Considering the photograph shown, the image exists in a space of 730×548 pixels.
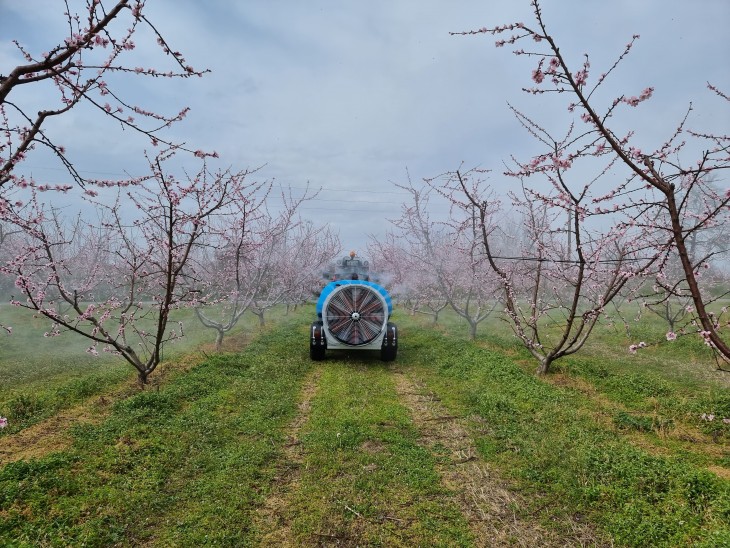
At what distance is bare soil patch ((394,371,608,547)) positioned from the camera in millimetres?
4484

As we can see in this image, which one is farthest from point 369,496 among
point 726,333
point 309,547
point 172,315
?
point 172,315

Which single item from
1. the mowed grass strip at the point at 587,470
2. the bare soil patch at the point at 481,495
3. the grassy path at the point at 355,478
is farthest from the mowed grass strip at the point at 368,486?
the mowed grass strip at the point at 587,470

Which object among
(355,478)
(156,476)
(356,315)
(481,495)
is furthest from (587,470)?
(356,315)

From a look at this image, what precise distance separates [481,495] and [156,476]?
4354 mm

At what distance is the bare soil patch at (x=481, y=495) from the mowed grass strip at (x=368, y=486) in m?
0.18

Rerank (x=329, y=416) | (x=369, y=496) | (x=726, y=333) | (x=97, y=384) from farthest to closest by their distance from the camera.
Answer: (x=726, y=333) → (x=97, y=384) → (x=329, y=416) → (x=369, y=496)

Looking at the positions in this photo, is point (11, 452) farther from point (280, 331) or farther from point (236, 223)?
point (280, 331)

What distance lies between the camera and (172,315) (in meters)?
24.4

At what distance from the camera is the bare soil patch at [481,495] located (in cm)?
448

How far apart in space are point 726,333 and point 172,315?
2662 centimetres

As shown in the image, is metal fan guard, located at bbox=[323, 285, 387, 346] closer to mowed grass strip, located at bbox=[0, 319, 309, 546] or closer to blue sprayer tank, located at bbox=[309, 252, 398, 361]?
blue sprayer tank, located at bbox=[309, 252, 398, 361]

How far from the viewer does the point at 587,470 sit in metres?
5.59

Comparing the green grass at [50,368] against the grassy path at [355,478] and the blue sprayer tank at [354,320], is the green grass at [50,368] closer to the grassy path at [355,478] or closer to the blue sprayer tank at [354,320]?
the grassy path at [355,478]

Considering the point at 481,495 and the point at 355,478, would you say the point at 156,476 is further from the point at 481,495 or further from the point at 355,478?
the point at 481,495
